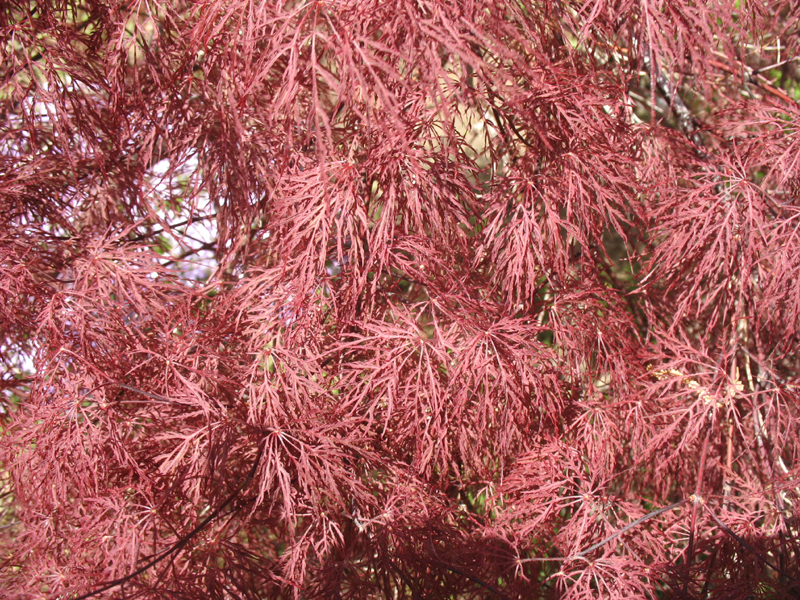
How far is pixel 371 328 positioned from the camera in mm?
1338

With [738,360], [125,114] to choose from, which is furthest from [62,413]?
[738,360]

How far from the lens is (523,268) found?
1.39 meters

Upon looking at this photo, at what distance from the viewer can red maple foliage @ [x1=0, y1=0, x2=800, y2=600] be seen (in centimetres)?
131

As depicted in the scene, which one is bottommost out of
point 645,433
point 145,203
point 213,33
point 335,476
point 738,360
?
point 738,360

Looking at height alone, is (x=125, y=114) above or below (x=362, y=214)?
above

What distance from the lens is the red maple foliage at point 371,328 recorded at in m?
1.31

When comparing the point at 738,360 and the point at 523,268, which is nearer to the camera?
the point at 523,268

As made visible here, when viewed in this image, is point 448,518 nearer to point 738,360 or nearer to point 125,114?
point 738,360

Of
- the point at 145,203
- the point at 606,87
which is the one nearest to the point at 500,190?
the point at 606,87

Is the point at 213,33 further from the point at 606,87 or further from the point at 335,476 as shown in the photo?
the point at 335,476

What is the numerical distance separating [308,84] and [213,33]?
0.98ft

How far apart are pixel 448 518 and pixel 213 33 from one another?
1.28 meters

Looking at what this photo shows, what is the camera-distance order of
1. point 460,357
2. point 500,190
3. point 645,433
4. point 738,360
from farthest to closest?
point 738,360, point 645,433, point 500,190, point 460,357

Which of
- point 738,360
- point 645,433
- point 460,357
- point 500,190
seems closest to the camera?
point 460,357
